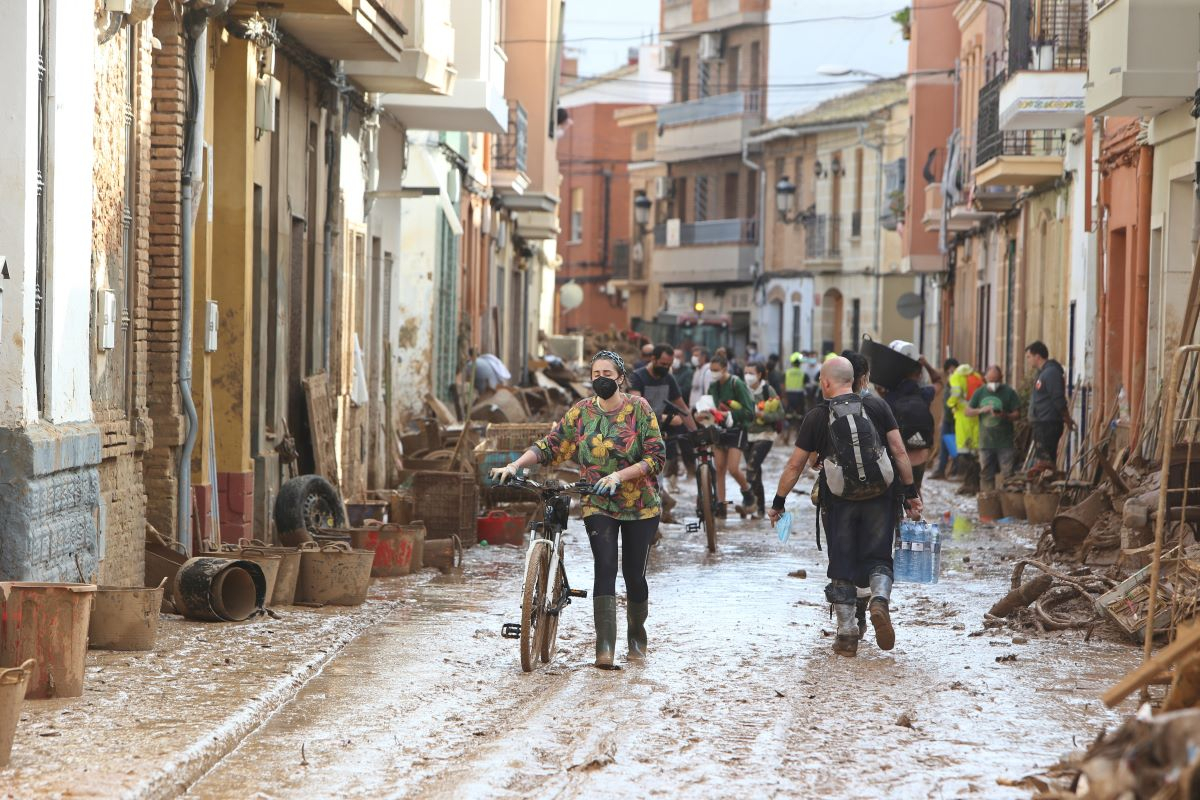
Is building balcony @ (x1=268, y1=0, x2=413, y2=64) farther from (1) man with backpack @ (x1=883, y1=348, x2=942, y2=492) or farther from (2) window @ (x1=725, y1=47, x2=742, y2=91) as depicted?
(2) window @ (x1=725, y1=47, x2=742, y2=91)

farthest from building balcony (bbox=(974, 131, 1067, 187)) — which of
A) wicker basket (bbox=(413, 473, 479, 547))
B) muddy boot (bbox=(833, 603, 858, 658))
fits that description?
muddy boot (bbox=(833, 603, 858, 658))

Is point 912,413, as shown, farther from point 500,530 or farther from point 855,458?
point 855,458

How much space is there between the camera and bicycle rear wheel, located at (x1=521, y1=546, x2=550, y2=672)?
10.1 m

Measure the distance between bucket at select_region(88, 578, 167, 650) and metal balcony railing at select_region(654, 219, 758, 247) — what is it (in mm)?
52308

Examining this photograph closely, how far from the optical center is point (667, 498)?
65.6 feet

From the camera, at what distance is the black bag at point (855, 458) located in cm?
1144

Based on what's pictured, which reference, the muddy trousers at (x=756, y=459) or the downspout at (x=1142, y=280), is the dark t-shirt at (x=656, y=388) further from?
the downspout at (x=1142, y=280)

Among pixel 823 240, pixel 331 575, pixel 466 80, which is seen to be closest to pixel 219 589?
pixel 331 575

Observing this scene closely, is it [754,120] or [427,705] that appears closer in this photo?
[427,705]

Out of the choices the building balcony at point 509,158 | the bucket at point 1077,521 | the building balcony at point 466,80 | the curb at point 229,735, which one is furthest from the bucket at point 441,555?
the building balcony at point 509,158

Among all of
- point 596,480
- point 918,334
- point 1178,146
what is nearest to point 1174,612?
point 596,480

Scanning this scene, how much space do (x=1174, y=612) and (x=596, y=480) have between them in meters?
3.08

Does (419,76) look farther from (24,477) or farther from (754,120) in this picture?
(754,120)

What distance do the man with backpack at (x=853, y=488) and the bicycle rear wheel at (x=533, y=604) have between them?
1.67m
